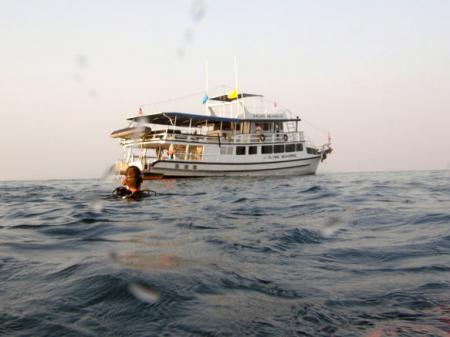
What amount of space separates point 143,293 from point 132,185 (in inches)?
220

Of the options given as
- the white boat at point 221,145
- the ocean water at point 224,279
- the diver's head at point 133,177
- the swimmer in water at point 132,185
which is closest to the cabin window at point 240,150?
the white boat at point 221,145

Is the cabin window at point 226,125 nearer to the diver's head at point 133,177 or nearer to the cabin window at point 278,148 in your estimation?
the cabin window at point 278,148

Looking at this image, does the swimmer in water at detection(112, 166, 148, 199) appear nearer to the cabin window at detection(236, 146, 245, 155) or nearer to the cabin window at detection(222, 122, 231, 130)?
the cabin window at detection(236, 146, 245, 155)

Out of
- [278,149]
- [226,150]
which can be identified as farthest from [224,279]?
[278,149]

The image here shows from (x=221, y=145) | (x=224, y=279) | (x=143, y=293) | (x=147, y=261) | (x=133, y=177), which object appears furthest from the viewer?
(x=221, y=145)

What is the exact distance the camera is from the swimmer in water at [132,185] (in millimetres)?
7827

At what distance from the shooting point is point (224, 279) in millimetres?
3127

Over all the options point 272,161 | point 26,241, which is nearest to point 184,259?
point 26,241

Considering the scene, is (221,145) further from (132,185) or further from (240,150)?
(132,185)

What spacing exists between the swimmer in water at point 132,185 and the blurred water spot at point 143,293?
4.96m

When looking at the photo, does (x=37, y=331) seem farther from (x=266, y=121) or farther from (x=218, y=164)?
(x=266, y=121)

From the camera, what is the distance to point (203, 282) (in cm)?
300

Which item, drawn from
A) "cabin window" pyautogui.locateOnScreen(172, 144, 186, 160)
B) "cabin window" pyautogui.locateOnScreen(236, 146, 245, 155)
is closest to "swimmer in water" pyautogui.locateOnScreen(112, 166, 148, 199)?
"cabin window" pyautogui.locateOnScreen(172, 144, 186, 160)

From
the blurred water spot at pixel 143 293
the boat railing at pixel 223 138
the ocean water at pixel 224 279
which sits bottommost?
the ocean water at pixel 224 279
